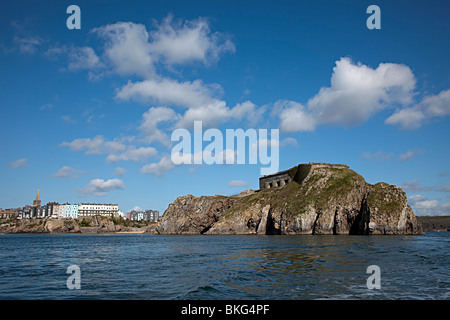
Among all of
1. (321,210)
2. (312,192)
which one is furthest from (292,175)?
(321,210)

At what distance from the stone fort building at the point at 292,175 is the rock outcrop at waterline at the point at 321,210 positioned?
1.18 meters

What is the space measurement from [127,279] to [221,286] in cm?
714

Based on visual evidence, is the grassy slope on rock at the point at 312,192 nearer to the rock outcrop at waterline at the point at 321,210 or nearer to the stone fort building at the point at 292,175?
the rock outcrop at waterline at the point at 321,210

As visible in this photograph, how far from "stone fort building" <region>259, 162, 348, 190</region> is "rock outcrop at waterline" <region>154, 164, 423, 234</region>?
46.6 inches

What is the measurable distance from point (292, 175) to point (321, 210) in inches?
1378

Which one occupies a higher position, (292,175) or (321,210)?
(292,175)

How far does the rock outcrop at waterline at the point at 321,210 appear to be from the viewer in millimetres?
94500

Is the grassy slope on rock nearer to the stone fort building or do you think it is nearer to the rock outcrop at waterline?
the rock outcrop at waterline

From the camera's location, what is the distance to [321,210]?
102 m

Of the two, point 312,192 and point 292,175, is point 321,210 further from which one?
point 292,175

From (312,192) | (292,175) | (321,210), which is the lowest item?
(321,210)

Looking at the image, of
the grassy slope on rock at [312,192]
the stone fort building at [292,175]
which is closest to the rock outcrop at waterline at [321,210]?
the grassy slope on rock at [312,192]

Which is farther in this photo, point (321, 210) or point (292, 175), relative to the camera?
point (292, 175)
